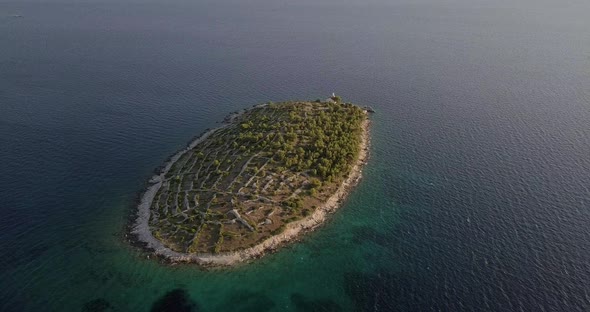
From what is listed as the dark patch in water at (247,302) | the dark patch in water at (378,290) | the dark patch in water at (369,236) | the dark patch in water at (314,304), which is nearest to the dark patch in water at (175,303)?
the dark patch in water at (247,302)

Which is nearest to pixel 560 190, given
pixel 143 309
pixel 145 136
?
pixel 143 309

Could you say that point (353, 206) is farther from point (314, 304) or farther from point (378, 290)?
point (314, 304)

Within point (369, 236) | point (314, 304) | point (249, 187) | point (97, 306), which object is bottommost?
point (97, 306)

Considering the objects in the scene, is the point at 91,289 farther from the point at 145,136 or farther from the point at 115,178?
the point at 145,136

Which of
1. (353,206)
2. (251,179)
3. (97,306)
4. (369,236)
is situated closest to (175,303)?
(97,306)

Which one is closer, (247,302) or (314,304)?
(314,304)
